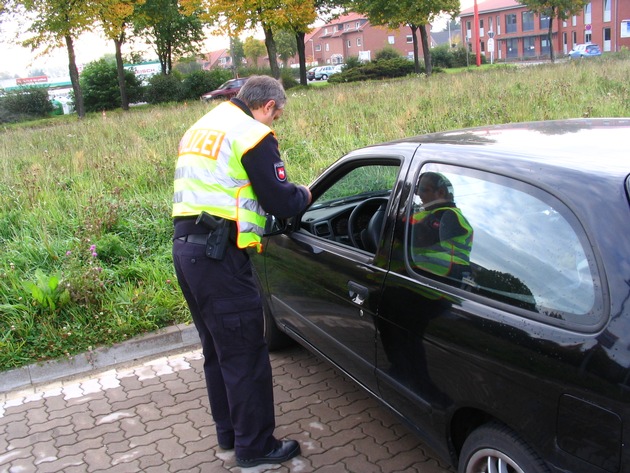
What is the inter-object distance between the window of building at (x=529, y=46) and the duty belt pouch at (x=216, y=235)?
254ft

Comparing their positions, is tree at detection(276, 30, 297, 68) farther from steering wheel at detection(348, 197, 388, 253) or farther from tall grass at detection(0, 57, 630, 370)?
steering wheel at detection(348, 197, 388, 253)

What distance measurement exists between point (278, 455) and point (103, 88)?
3719 cm

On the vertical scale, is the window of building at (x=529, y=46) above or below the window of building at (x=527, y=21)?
below

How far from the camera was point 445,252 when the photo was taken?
2537mm

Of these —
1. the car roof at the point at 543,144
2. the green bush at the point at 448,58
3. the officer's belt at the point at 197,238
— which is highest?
the green bush at the point at 448,58

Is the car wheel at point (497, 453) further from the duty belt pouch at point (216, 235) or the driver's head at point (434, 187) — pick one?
the duty belt pouch at point (216, 235)

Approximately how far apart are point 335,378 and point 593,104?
25.3 feet

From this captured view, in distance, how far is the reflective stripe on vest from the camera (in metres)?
2.46

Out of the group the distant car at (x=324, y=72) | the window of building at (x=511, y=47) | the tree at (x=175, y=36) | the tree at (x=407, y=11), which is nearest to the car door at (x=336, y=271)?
the tree at (x=407, y=11)

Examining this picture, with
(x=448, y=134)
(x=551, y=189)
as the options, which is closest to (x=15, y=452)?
(x=448, y=134)

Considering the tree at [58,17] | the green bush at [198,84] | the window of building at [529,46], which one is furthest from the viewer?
the window of building at [529,46]

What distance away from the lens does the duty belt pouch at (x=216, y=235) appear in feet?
9.12

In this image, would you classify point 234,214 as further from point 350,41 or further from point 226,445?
point 350,41

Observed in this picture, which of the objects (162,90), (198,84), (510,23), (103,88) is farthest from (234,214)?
(510,23)
